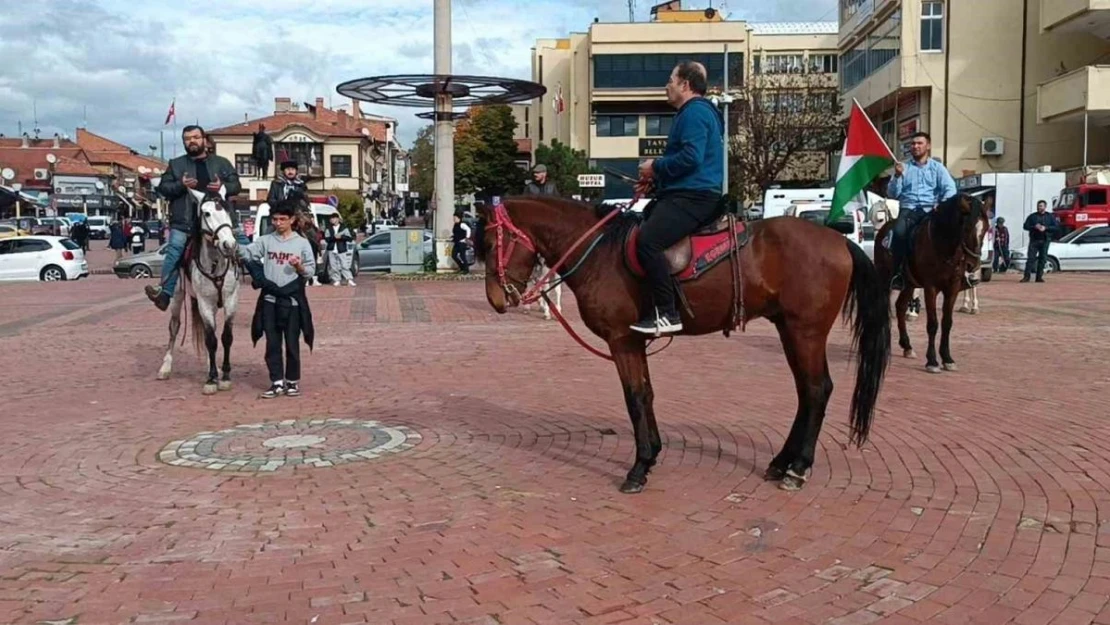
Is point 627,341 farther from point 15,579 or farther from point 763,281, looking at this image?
point 15,579

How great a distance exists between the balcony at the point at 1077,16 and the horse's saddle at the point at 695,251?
35729mm

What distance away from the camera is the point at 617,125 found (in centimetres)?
6775

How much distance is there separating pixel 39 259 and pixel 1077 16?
123 feet

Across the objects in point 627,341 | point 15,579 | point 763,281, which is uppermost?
point 763,281

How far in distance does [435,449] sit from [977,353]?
24.3ft

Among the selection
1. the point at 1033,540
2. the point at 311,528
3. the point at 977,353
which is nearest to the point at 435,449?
the point at 311,528

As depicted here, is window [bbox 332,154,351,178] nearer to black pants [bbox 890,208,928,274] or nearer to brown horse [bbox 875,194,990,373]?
black pants [bbox 890,208,928,274]

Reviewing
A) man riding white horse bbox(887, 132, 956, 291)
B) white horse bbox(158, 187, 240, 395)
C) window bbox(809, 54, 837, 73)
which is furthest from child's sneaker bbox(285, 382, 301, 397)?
window bbox(809, 54, 837, 73)

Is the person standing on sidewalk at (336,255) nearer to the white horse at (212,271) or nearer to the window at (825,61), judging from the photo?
the white horse at (212,271)

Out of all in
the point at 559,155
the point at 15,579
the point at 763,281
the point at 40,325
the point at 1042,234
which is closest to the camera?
the point at 15,579

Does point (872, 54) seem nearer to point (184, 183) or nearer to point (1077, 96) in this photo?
point (1077, 96)

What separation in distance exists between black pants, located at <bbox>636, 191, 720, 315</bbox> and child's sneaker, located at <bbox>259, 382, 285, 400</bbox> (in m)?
4.73

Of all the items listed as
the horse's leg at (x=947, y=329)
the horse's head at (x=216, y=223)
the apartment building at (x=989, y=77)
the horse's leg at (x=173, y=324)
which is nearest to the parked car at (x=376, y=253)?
the horse's leg at (x=173, y=324)

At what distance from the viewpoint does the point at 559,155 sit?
59906 mm
